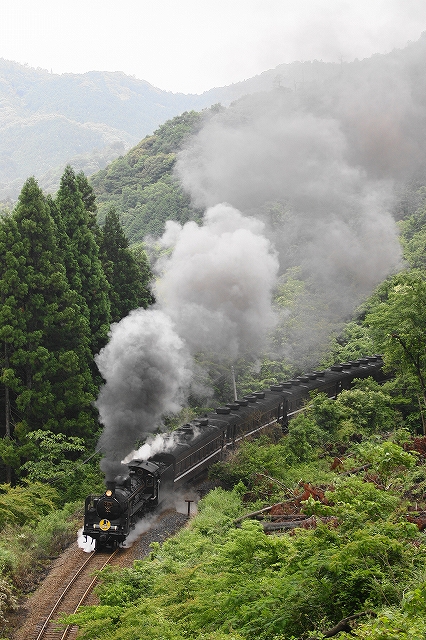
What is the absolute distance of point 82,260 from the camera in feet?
76.2

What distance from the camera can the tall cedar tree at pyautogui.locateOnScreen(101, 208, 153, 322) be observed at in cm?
2677

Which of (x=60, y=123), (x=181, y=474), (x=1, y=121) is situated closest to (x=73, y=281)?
(x=181, y=474)

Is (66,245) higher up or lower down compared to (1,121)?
lower down

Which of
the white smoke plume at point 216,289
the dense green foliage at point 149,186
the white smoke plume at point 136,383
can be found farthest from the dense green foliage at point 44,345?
the dense green foliage at point 149,186

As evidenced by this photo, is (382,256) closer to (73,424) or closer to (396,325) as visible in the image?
(396,325)

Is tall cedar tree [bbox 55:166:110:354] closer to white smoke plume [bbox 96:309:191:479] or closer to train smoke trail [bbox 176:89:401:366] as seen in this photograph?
white smoke plume [bbox 96:309:191:479]

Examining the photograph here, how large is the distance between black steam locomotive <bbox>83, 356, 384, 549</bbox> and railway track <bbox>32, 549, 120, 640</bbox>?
24.0 inches

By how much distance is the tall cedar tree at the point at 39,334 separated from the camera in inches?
778

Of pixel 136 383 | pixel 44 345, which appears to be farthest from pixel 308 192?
pixel 136 383

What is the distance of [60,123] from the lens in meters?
182

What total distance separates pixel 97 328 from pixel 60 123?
176 metres

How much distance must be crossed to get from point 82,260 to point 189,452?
32.9 feet

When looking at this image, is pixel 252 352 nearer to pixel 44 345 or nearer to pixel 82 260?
pixel 82 260

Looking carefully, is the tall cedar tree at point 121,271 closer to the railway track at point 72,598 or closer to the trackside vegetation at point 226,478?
the trackside vegetation at point 226,478
